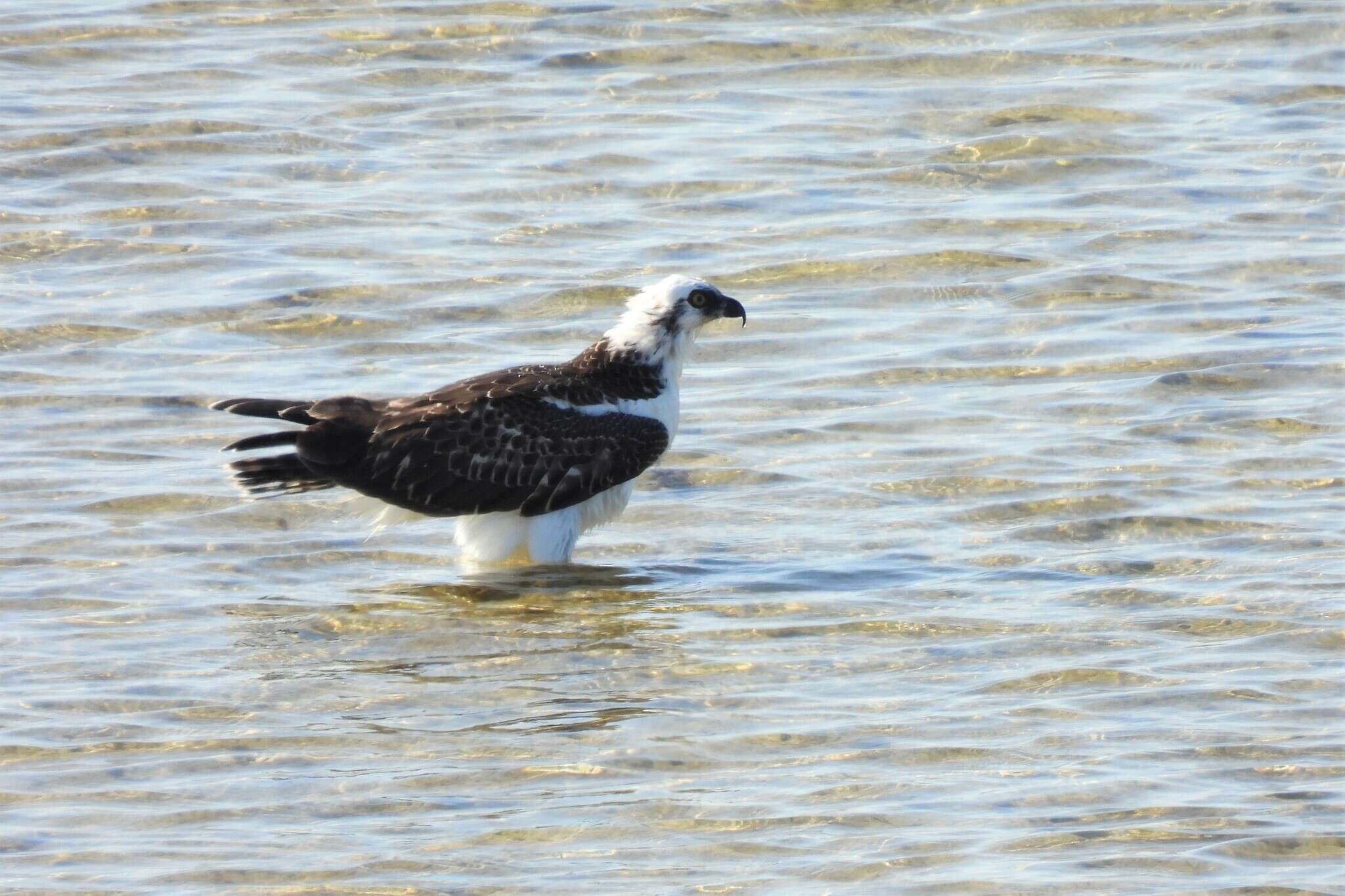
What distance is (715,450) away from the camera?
11.6m

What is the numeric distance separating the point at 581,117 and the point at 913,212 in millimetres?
2811

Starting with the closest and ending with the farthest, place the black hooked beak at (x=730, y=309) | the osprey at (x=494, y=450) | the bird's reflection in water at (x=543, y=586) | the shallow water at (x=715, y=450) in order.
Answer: the shallow water at (x=715, y=450)
the bird's reflection in water at (x=543, y=586)
the osprey at (x=494, y=450)
the black hooked beak at (x=730, y=309)

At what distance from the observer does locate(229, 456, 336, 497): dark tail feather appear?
34.2ft

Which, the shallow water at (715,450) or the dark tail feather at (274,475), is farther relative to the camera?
the dark tail feather at (274,475)

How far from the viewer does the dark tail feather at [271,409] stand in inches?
408

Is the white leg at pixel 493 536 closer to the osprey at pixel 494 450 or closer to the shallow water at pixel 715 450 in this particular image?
the osprey at pixel 494 450

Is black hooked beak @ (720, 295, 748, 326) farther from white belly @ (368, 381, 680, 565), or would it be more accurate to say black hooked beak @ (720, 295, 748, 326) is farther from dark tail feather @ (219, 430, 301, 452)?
dark tail feather @ (219, 430, 301, 452)

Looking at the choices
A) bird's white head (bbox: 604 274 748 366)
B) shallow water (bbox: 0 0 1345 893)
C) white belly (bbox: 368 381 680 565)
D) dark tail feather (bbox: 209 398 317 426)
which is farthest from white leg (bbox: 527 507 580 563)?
dark tail feather (bbox: 209 398 317 426)

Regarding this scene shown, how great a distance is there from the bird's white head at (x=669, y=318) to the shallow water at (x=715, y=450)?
2.07 feet

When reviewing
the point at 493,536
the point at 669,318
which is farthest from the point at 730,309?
the point at 493,536

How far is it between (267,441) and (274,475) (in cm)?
15

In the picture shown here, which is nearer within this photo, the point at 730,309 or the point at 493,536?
the point at 493,536

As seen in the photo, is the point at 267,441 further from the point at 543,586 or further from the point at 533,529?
the point at 543,586

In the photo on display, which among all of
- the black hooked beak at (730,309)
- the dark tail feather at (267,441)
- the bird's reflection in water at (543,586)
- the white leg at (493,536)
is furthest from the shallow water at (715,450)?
the black hooked beak at (730,309)
